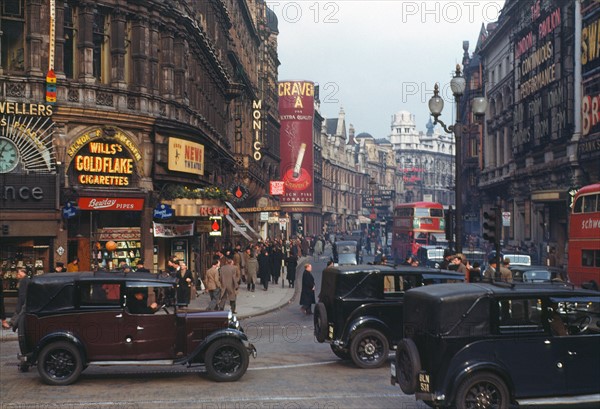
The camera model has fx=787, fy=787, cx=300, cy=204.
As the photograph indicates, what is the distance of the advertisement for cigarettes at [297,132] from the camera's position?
88938 mm

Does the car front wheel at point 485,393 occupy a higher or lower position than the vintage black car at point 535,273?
lower

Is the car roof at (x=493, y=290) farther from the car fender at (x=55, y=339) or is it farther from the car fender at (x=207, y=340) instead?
the car fender at (x=55, y=339)

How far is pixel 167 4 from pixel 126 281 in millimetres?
19140

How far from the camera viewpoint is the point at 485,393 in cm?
1041

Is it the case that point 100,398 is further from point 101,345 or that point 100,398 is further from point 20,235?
point 20,235

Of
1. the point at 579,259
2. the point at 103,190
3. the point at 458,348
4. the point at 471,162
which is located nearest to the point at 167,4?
the point at 103,190

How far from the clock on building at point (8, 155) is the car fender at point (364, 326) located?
48.0ft

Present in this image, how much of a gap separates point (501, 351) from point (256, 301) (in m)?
20.6

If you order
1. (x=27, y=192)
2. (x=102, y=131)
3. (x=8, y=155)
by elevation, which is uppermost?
(x=102, y=131)

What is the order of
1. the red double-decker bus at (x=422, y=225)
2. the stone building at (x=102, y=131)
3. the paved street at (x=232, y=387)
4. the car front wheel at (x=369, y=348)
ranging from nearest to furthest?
the paved street at (x=232, y=387), the car front wheel at (x=369, y=348), the stone building at (x=102, y=131), the red double-decker bus at (x=422, y=225)

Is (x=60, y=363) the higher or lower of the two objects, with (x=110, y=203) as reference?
lower

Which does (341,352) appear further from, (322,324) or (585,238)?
(585,238)

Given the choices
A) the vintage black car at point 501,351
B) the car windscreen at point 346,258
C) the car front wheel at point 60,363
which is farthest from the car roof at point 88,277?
the car windscreen at point 346,258

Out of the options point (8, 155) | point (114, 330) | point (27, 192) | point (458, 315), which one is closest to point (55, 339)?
point (114, 330)
